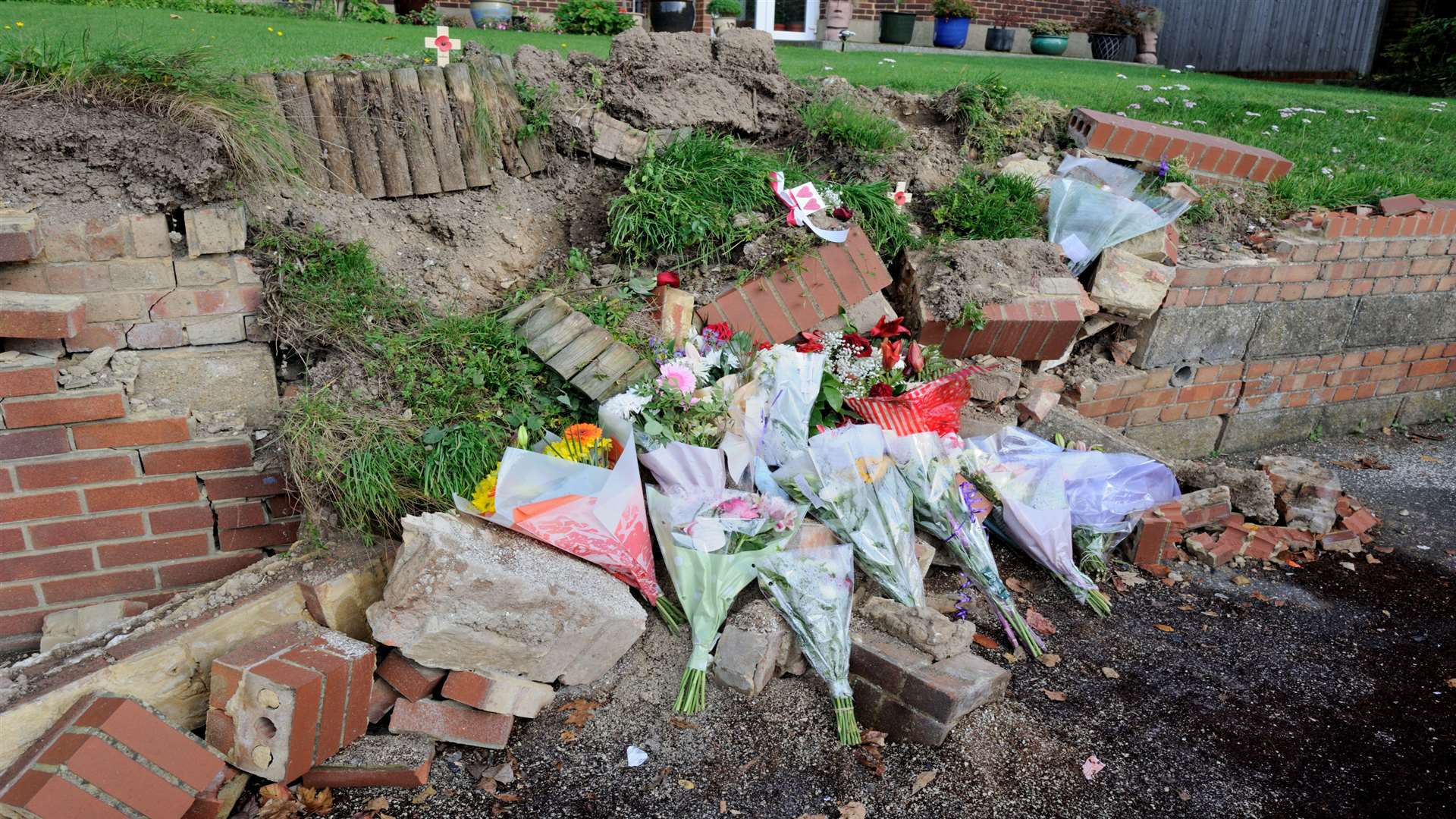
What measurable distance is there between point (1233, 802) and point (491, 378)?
243 cm

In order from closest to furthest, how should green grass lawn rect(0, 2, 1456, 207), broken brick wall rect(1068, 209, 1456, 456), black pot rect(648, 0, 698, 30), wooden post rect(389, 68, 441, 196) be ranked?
1. wooden post rect(389, 68, 441, 196)
2. broken brick wall rect(1068, 209, 1456, 456)
3. green grass lawn rect(0, 2, 1456, 207)
4. black pot rect(648, 0, 698, 30)

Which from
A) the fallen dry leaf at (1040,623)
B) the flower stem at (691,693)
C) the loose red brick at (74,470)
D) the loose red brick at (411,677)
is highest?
the loose red brick at (74,470)

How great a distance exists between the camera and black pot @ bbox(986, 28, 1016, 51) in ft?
39.1

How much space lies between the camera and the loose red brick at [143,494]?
9.27 feet

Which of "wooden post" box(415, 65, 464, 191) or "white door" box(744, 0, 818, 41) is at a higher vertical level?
"white door" box(744, 0, 818, 41)

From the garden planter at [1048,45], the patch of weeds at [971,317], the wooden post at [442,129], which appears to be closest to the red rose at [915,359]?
the patch of weeds at [971,317]

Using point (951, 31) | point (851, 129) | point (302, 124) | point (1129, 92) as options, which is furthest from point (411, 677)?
point (951, 31)

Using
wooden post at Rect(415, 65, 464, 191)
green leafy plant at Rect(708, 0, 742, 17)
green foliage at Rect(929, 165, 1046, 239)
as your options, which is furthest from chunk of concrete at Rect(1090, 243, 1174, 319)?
green leafy plant at Rect(708, 0, 742, 17)

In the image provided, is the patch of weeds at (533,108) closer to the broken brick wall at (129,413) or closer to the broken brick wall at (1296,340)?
the broken brick wall at (129,413)

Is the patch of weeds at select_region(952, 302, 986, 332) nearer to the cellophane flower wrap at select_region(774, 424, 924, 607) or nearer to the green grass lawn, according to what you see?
the cellophane flower wrap at select_region(774, 424, 924, 607)

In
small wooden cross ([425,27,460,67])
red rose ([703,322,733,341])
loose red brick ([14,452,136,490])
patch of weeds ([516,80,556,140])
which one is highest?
small wooden cross ([425,27,460,67])

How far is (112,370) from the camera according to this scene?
2.82 m

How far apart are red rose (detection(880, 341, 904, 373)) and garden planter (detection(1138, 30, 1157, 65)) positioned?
10927 mm

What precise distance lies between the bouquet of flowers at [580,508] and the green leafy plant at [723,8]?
869 centimetres
